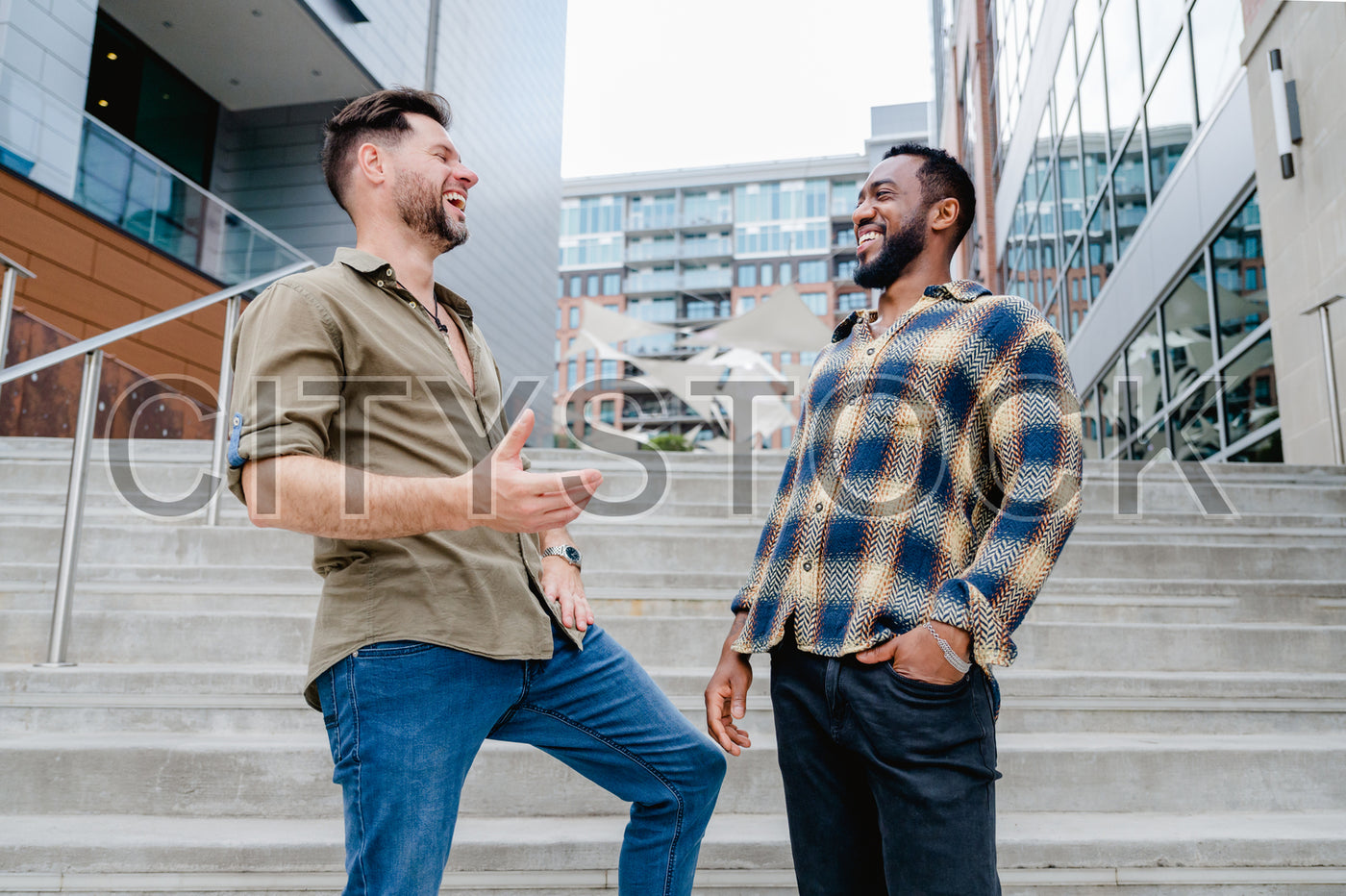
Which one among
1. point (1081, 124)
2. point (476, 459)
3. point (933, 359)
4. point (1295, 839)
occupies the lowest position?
point (1295, 839)

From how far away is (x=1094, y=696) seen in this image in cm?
329


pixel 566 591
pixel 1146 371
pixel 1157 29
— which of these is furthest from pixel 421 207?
pixel 1146 371

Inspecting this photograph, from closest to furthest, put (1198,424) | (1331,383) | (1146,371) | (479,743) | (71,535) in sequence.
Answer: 1. (479,743)
2. (71,535)
3. (1331,383)
4. (1198,424)
5. (1146,371)

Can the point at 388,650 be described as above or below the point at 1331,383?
below

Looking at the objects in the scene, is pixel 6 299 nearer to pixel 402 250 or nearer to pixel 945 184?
pixel 402 250

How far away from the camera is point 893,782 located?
161cm

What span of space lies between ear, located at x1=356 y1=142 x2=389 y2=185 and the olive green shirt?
19 centimetres

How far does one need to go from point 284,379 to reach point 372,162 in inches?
23.1

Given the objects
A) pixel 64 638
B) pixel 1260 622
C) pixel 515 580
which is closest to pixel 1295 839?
pixel 1260 622

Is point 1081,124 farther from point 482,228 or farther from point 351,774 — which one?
point 351,774

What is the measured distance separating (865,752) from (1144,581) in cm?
296

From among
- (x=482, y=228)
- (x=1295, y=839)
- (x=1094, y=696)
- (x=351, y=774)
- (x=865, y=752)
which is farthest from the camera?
(x=482, y=228)

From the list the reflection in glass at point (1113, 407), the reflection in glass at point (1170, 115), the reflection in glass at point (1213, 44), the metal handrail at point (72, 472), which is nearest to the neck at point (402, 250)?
the metal handrail at point (72, 472)

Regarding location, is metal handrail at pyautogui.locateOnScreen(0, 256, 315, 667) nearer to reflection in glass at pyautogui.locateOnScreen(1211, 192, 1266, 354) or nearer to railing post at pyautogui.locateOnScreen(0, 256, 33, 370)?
railing post at pyautogui.locateOnScreen(0, 256, 33, 370)
